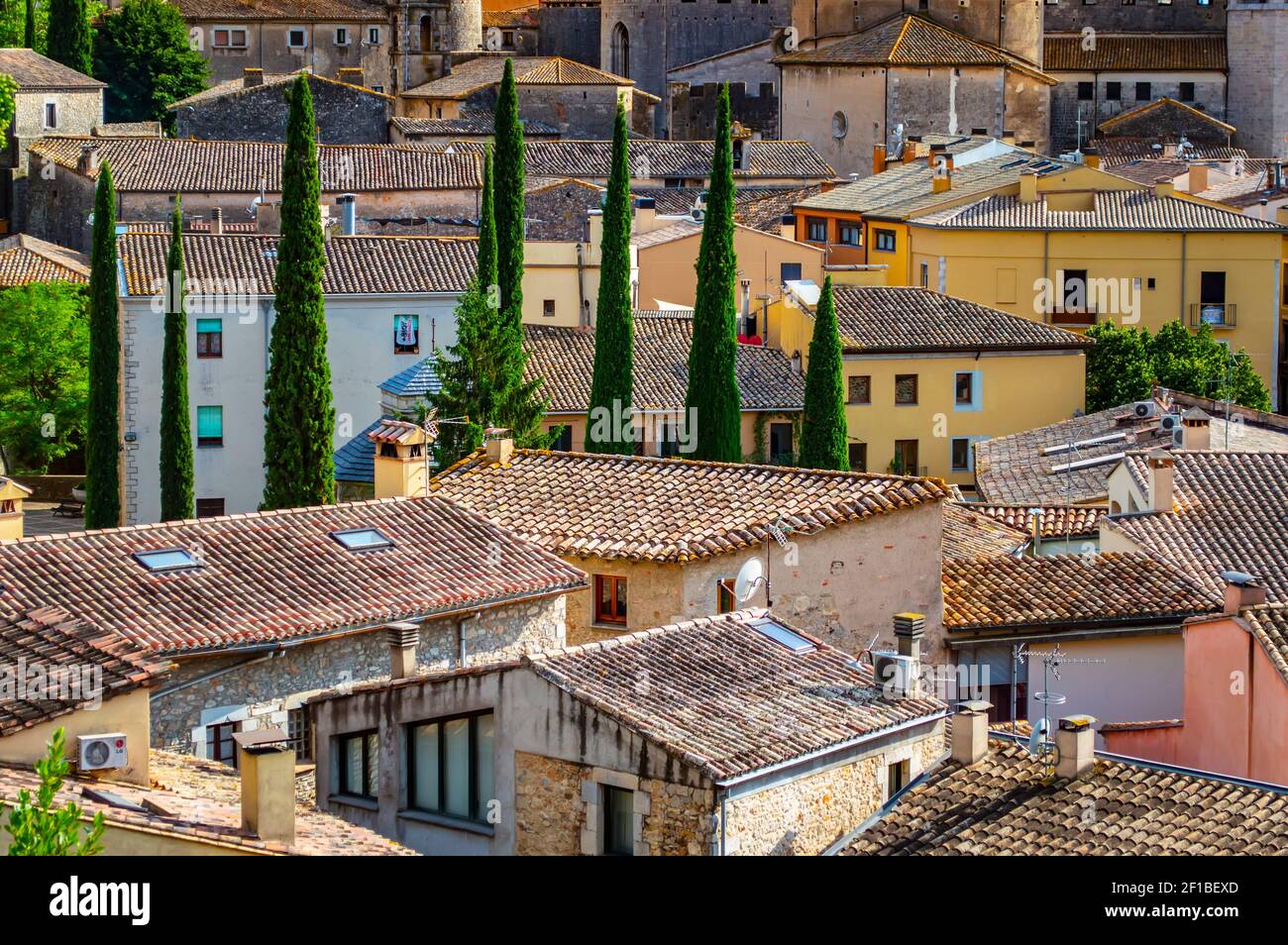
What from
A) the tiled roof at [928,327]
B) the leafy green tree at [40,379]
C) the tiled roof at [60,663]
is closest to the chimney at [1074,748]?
the tiled roof at [60,663]

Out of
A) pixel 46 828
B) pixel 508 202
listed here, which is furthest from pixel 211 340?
pixel 46 828

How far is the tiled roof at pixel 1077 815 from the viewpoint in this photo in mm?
16031

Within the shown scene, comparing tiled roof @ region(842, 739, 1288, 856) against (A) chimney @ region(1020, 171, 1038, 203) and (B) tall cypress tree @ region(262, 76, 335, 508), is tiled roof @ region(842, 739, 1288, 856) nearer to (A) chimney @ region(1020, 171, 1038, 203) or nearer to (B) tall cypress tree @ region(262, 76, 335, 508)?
(B) tall cypress tree @ region(262, 76, 335, 508)

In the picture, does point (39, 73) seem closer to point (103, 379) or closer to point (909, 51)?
point (909, 51)

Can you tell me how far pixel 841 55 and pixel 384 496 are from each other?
52.7 meters

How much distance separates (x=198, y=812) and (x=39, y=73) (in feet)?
205

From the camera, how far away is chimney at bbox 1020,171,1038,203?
52.5 m

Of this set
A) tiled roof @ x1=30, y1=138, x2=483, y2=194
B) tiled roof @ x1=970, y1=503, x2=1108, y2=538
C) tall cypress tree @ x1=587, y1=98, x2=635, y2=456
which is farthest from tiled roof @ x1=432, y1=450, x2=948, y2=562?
tiled roof @ x1=30, y1=138, x2=483, y2=194

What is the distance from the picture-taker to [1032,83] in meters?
75.9

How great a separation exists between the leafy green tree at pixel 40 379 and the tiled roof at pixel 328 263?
9.33m

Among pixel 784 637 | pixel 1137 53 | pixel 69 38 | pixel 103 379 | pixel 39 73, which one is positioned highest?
pixel 1137 53

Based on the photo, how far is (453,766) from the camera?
59.0 ft

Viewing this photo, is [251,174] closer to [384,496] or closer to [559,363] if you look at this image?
[559,363]

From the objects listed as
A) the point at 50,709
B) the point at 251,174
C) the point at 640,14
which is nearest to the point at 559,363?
the point at 251,174
